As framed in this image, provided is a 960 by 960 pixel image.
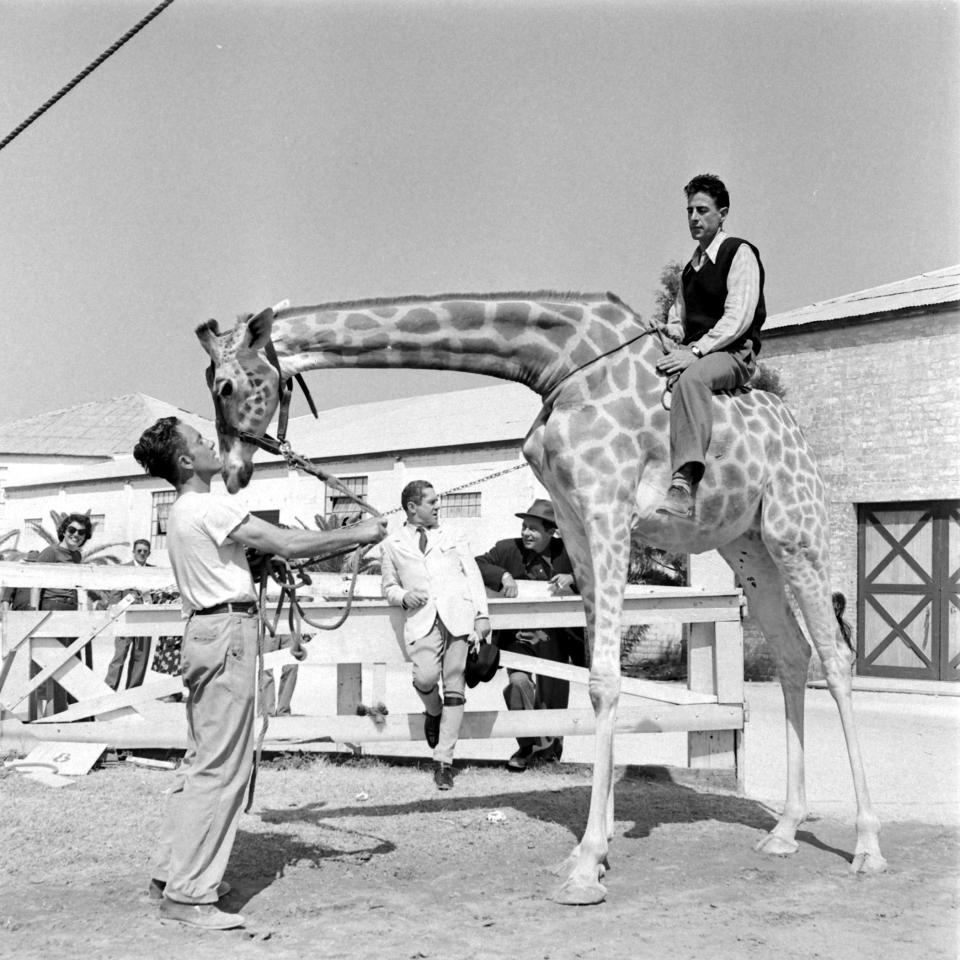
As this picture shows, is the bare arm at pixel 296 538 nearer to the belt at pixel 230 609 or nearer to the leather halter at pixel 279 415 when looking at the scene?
the belt at pixel 230 609

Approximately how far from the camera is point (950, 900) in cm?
484

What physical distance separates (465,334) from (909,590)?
11173 millimetres

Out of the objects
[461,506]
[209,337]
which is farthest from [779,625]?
[461,506]

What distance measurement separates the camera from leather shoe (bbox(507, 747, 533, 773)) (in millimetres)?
7941

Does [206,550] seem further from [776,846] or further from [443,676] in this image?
[776,846]

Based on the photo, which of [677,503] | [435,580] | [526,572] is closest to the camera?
[677,503]

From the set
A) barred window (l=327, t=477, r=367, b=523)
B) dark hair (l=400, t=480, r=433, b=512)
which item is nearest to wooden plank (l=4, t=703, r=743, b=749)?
dark hair (l=400, t=480, r=433, b=512)

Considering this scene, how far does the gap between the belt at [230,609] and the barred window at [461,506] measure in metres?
18.6

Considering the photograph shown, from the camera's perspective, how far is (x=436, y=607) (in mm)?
7273

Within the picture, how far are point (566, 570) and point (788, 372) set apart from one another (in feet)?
27.5

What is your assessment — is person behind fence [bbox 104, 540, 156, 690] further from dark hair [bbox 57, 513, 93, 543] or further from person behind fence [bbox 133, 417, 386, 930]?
person behind fence [bbox 133, 417, 386, 930]

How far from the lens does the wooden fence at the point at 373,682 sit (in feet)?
22.7

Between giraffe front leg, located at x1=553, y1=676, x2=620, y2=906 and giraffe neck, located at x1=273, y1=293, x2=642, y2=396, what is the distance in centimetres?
165

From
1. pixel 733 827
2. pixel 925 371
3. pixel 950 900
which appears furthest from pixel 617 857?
pixel 925 371
